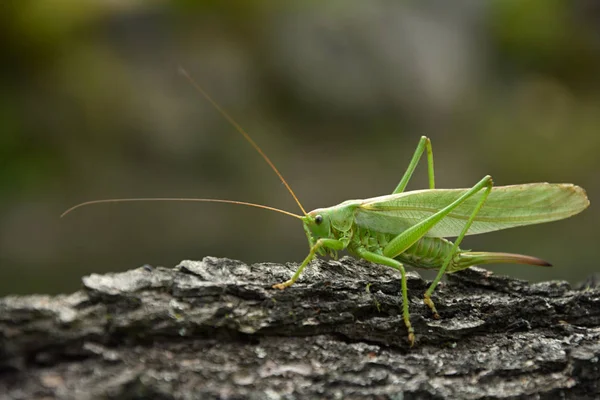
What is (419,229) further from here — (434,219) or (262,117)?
(262,117)

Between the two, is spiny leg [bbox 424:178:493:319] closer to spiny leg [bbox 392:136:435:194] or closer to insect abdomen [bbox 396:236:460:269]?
insect abdomen [bbox 396:236:460:269]

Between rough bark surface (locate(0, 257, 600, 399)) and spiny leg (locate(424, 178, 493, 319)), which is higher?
spiny leg (locate(424, 178, 493, 319))

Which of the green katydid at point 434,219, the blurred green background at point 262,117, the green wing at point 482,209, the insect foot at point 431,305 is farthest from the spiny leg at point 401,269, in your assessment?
the blurred green background at point 262,117

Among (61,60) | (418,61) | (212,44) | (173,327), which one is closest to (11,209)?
(61,60)

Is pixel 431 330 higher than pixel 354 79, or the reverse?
pixel 354 79

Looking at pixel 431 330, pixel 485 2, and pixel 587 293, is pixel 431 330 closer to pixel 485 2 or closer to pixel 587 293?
pixel 587 293

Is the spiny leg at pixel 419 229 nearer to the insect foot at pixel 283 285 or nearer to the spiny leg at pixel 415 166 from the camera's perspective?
the spiny leg at pixel 415 166

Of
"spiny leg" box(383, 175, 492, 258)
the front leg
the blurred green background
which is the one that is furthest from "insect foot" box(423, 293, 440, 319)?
the blurred green background
